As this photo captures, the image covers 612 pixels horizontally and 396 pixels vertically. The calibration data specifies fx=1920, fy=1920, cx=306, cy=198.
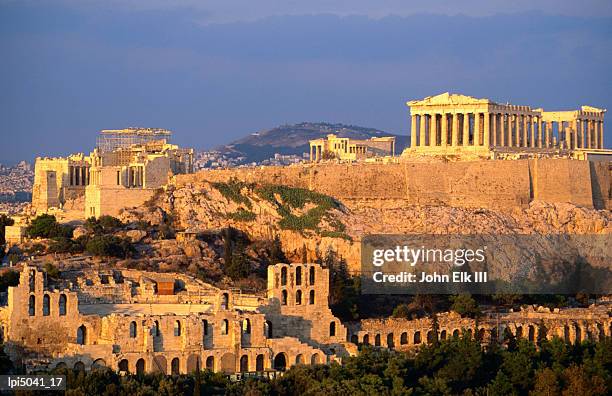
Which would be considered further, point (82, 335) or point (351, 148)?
point (351, 148)

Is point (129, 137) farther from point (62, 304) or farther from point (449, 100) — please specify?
point (62, 304)

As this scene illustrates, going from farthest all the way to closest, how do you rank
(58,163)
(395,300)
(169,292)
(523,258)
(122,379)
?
(58,163) → (523,258) → (395,300) → (169,292) → (122,379)

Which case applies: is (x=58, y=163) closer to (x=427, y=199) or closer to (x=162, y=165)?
(x=162, y=165)

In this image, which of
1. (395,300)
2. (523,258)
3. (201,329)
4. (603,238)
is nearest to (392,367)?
(201,329)

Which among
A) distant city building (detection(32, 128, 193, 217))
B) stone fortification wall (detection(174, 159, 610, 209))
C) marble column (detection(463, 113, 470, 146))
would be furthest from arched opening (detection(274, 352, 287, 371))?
marble column (detection(463, 113, 470, 146))

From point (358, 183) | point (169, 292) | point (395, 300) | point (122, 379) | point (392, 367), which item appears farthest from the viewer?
point (358, 183)

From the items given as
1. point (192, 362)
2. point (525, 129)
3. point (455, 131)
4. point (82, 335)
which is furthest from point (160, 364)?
point (525, 129)

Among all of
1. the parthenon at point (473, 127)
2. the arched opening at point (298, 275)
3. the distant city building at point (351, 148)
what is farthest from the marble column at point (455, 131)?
the arched opening at point (298, 275)
